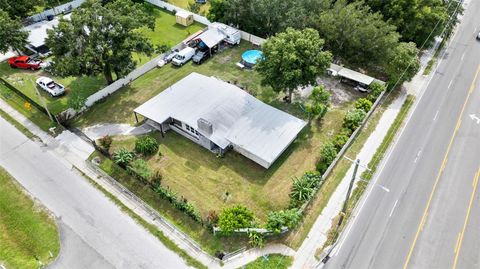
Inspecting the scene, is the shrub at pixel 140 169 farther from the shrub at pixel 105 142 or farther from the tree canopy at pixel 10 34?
the tree canopy at pixel 10 34

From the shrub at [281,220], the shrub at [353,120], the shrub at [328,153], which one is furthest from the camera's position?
the shrub at [353,120]

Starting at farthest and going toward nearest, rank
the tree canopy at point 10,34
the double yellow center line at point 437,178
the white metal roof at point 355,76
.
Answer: the tree canopy at point 10,34, the white metal roof at point 355,76, the double yellow center line at point 437,178

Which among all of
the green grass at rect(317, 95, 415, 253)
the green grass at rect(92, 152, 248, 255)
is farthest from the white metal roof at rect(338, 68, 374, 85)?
the green grass at rect(92, 152, 248, 255)

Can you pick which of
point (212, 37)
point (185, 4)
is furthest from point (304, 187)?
point (185, 4)

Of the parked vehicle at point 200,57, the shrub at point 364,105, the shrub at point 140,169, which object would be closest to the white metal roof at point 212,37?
the parked vehicle at point 200,57

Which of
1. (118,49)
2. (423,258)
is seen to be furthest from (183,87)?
(423,258)
